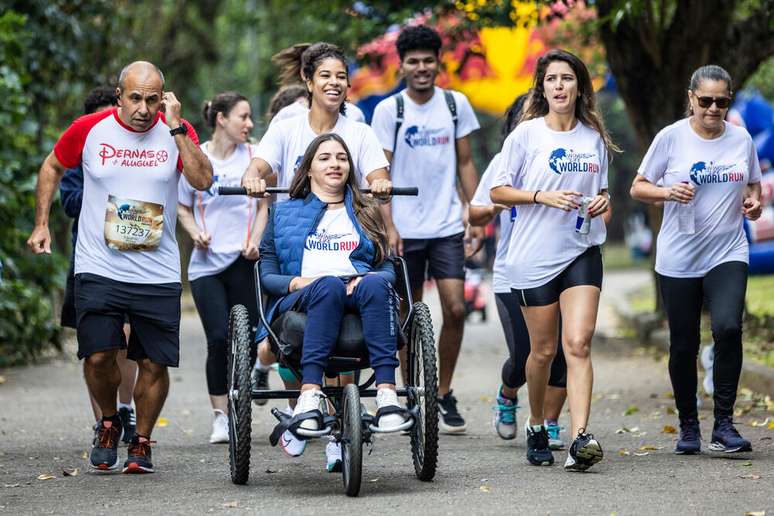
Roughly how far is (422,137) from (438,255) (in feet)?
2.41

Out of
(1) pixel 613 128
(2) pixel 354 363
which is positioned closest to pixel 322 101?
(2) pixel 354 363

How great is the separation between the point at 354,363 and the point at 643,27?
8484 mm

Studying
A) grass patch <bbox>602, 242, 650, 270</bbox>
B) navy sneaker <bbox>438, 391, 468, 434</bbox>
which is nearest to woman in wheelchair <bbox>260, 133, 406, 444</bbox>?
navy sneaker <bbox>438, 391, 468, 434</bbox>

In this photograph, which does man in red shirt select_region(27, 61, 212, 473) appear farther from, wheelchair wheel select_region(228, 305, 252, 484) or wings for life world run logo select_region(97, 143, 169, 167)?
wheelchair wheel select_region(228, 305, 252, 484)

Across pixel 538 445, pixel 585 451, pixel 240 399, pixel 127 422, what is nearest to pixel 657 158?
pixel 538 445

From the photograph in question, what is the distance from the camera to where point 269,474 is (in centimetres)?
727

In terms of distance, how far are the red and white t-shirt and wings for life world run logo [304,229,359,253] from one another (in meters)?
0.88

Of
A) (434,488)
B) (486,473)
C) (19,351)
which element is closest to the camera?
(434,488)

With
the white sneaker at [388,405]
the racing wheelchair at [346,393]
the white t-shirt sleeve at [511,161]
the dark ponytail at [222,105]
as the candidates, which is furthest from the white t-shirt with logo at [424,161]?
the white sneaker at [388,405]

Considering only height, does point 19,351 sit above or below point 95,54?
below

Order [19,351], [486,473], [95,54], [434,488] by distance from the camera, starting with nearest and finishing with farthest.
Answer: [434,488] < [486,473] < [19,351] < [95,54]

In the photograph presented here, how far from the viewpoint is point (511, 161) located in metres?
7.33

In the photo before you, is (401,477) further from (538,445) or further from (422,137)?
(422,137)

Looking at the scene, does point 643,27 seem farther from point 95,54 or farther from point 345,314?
point 345,314
